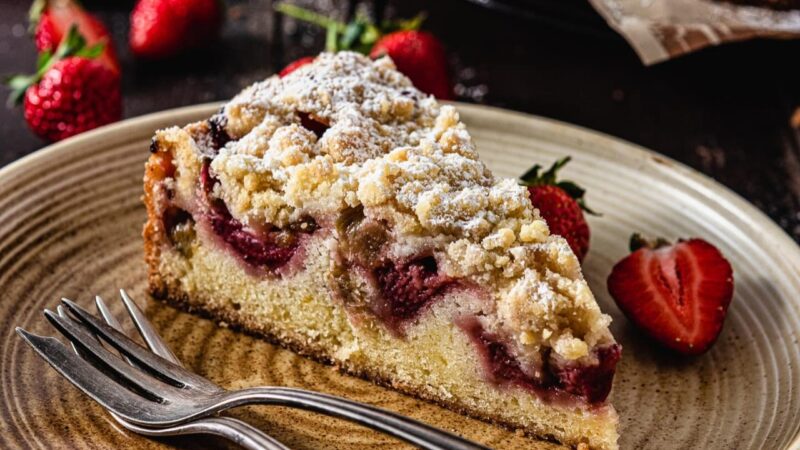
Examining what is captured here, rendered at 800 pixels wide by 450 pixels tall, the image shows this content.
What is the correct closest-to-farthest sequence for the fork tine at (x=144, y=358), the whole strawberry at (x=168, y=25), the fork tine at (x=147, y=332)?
the fork tine at (x=144, y=358)
the fork tine at (x=147, y=332)
the whole strawberry at (x=168, y=25)

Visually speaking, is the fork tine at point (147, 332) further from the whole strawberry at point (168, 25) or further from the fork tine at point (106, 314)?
the whole strawberry at point (168, 25)

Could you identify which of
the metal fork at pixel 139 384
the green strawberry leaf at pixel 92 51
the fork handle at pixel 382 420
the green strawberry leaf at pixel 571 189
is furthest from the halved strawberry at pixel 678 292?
the green strawberry leaf at pixel 92 51

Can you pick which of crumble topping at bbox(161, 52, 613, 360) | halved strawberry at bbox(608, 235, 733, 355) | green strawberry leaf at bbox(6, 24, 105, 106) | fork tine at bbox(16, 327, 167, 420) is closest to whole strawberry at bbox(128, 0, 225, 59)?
green strawberry leaf at bbox(6, 24, 105, 106)

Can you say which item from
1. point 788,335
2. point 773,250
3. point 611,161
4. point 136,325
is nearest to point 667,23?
point 611,161

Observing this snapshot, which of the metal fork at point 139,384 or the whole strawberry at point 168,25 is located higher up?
the metal fork at point 139,384

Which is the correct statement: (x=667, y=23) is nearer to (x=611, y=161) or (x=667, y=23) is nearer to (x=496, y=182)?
(x=611, y=161)

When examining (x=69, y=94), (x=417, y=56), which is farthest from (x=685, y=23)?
(x=69, y=94)
